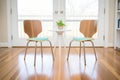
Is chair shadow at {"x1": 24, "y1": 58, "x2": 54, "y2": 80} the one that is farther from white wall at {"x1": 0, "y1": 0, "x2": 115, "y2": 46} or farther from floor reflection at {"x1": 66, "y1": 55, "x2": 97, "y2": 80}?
white wall at {"x1": 0, "y1": 0, "x2": 115, "y2": 46}

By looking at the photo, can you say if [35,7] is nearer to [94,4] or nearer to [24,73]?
[94,4]

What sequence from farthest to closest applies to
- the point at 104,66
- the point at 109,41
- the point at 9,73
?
the point at 109,41
the point at 104,66
the point at 9,73

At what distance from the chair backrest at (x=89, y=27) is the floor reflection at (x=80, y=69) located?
508mm

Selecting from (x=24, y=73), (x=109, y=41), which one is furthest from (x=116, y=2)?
(x=24, y=73)

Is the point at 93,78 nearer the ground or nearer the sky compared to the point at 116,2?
nearer the ground

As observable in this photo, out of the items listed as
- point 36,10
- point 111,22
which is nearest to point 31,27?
point 36,10

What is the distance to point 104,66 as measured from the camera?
3.18m

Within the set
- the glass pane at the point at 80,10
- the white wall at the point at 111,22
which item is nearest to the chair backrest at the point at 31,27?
the glass pane at the point at 80,10

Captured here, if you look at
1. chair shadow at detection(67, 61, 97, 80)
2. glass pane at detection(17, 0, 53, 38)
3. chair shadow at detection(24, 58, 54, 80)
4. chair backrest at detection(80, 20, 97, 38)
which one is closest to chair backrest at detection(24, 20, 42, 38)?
chair shadow at detection(24, 58, 54, 80)

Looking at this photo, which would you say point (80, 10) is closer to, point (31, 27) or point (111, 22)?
point (111, 22)

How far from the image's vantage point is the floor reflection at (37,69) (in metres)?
2.60

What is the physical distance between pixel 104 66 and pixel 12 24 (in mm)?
2996

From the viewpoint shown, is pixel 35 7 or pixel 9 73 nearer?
pixel 9 73

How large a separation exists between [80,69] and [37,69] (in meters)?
0.67
